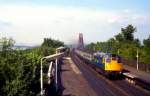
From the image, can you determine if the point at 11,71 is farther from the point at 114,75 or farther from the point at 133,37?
the point at 133,37

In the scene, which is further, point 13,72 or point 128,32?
point 128,32

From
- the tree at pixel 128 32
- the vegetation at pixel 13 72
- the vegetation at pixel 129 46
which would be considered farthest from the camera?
the tree at pixel 128 32

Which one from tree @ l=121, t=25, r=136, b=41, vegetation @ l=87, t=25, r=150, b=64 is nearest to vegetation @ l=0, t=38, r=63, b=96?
vegetation @ l=87, t=25, r=150, b=64

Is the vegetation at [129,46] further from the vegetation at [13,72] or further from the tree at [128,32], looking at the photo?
the vegetation at [13,72]

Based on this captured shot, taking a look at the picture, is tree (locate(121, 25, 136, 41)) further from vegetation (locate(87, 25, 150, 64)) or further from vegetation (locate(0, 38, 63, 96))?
vegetation (locate(0, 38, 63, 96))

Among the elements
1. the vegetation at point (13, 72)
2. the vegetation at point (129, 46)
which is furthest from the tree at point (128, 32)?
the vegetation at point (13, 72)

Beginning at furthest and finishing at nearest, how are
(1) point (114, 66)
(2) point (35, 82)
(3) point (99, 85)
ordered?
1. (1) point (114, 66)
2. (3) point (99, 85)
3. (2) point (35, 82)

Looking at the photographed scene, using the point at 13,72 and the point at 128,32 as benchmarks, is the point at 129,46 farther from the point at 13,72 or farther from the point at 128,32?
the point at 13,72

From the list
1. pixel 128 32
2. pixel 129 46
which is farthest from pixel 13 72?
pixel 128 32

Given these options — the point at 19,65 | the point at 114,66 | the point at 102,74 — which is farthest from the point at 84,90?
the point at 19,65

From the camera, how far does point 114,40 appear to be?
122 metres

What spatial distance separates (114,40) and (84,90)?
266 feet

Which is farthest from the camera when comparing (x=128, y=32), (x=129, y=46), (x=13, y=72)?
(x=128, y=32)

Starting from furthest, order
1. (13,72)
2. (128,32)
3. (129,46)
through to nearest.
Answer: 1. (128,32)
2. (129,46)
3. (13,72)
